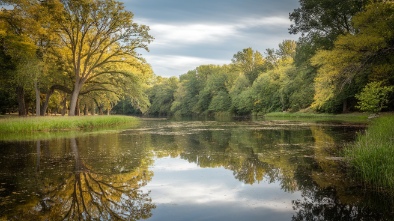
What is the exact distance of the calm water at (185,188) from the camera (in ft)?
21.8

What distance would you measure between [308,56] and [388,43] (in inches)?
734

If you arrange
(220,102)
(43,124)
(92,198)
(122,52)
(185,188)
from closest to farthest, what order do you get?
(92,198) < (185,188) < (43,124) < (122,52) < (220,102)

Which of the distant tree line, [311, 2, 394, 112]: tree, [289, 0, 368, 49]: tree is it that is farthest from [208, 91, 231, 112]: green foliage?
[311, 2, 394, 112]: tree

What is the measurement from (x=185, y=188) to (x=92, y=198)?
2.61 meters

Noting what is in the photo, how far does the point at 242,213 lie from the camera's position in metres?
6.71

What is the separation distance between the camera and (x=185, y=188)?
895cm

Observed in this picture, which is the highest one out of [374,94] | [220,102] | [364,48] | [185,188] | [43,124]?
[364,48]

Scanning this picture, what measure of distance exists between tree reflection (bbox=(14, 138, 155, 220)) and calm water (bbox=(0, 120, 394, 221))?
0.8 inches

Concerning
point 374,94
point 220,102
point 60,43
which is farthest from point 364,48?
point 220,102

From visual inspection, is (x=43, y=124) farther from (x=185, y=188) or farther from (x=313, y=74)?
(x=313, y=74)

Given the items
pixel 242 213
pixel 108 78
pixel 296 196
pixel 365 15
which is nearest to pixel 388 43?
pixel 365 15

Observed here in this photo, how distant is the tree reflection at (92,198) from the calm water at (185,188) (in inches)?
0.8

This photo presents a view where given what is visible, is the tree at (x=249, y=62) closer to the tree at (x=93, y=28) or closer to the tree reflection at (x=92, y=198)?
the tree at (x=93, y=28)

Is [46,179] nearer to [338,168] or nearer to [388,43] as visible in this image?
[338,168]
